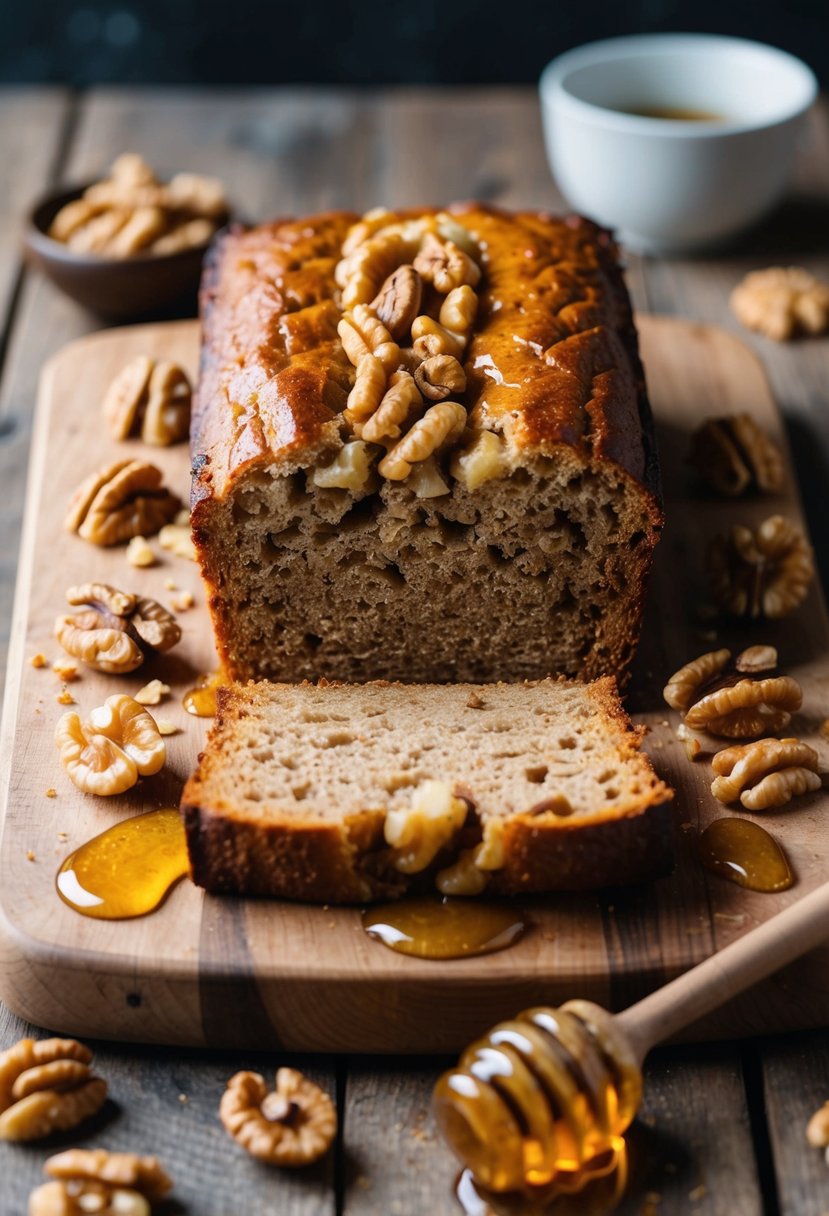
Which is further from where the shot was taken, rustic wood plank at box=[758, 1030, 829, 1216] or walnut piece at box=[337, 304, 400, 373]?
walnut piece at box=[337, 304, 400, 373]

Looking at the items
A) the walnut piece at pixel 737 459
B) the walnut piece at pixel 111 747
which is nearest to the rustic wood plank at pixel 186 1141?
the walnut piece at pixel 111 747

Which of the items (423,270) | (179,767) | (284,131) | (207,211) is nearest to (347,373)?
(423,270)

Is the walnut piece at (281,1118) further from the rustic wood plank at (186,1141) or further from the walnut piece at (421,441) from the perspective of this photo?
the walnut piece at (421,441)

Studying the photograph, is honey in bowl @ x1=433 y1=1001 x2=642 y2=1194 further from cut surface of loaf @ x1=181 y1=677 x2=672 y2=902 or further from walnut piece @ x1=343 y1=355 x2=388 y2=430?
walnut piece @ x1=343 y1=355 x2=388 y2=430

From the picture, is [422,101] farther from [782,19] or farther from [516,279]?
[516,279]

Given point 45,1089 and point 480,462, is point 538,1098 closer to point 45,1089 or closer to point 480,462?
point 45,1089

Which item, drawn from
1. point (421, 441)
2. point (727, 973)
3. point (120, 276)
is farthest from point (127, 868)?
point (120, 276)

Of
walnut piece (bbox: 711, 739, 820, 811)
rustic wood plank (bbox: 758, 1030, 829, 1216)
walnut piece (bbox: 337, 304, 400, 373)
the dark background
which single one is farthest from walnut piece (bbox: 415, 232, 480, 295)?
the dark background
